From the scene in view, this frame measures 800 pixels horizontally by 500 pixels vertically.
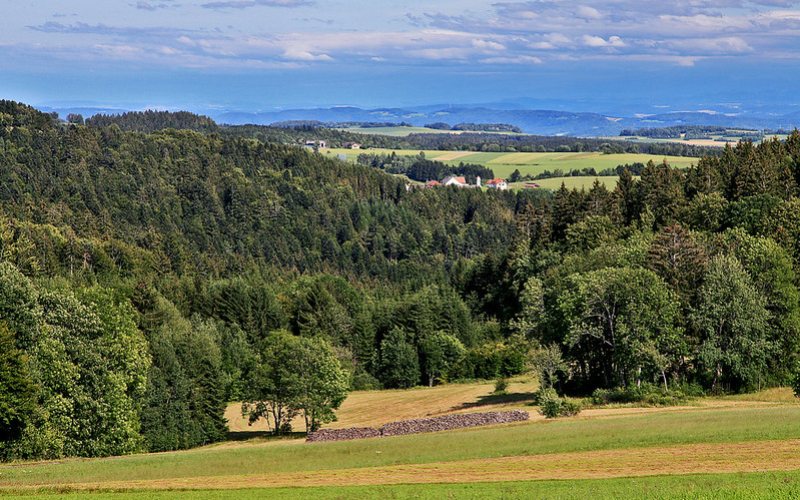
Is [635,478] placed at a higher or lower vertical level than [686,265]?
lower

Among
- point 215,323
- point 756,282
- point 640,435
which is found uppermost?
point 756,282

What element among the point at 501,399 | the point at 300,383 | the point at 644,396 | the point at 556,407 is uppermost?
the point at 556,407

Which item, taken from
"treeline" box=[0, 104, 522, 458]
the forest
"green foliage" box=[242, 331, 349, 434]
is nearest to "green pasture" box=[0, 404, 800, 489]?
"treeline" box=[0, 104, 522, 458]

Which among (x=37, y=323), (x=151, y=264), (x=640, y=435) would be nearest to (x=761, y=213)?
(x=640, y=435)

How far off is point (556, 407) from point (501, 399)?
1764 centimetres

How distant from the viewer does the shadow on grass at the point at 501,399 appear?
72.2m

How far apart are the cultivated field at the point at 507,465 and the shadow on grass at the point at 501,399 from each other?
51.5ft

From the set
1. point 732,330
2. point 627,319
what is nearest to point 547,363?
point 627,319

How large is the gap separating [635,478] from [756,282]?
42134mm

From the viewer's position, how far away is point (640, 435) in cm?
4516

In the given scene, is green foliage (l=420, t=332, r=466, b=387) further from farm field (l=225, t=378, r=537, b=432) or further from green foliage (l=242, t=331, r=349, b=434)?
green foliage (l=242, t=331, r=349, b=434)

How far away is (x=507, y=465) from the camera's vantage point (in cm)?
4072

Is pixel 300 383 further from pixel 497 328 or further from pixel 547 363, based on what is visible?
pixel 497 328

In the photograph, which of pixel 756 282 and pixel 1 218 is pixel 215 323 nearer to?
pixel 1 218
